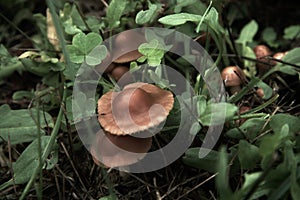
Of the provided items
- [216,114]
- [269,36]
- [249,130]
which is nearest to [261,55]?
[269,36]

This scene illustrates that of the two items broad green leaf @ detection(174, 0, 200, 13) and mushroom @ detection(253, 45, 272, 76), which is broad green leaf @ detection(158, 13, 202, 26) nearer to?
broad green leaf @ detection(174, 0, 200, 13)

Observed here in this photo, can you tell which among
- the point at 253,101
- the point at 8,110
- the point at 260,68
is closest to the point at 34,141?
the point at 8,110

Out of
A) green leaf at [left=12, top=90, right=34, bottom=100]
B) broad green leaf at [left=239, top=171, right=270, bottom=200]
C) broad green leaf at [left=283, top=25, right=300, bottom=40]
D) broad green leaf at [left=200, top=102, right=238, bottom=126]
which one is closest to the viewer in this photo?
broad green leaf at [left=239, top=171, right=270, bottom=200]

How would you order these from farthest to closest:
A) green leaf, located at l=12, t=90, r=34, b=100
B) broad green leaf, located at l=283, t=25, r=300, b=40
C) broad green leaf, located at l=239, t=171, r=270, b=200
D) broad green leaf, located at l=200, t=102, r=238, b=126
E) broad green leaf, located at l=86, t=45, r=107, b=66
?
broad green leaf, located at l=283, t=25, r=300, b=40, green leaf, located at l=12, t=90, r=34, b=100, broad green leaf, located at l=86, t=45, r=107, b=66, broad green leaf, located at l=200, t=102, r=238, b=126, broad green leaf, located at l=239, t=171, r=270, b=200

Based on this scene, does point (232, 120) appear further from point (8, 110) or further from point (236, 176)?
point (8, 110)

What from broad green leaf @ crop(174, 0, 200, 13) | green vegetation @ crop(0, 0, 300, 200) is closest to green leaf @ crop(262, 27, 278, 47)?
green vegetation @ crop(0, 0, 300, 200)

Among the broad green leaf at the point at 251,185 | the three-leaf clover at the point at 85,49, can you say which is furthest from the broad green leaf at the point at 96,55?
the broad green leaf at the point at 251,185

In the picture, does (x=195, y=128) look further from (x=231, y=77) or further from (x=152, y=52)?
(x=231, y=77)

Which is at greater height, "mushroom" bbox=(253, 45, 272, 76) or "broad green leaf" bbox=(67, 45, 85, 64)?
"broad green leaf" bbox=(67, 45, 85, 64)
